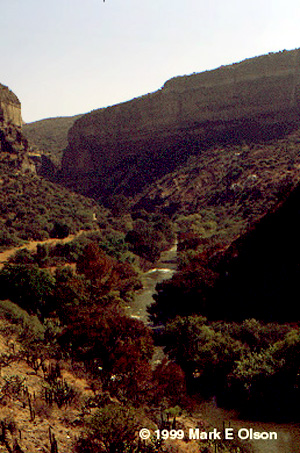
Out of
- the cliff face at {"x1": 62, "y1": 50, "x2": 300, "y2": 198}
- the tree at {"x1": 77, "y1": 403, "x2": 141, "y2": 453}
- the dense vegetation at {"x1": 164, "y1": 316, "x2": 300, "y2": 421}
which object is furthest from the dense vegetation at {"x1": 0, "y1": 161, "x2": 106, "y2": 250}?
the tree at {"x1": 77, "y1": 403, "x2": 141, "y2": 453}

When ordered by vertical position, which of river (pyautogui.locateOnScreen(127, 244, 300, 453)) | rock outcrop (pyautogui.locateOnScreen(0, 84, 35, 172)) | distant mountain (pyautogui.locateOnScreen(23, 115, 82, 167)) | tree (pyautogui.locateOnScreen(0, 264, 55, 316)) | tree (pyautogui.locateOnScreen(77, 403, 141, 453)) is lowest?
river (pyautogui.locateOnScreen(127, 244, 300, 453))

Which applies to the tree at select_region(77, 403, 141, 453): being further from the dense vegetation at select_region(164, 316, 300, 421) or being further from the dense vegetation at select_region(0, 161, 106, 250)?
the dense vegetation at select_region(0, 161, 106, 250)

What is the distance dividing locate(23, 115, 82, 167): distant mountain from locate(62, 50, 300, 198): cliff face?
29.4 feet

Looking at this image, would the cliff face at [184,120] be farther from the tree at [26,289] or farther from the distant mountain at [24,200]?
the tree at [26,289]

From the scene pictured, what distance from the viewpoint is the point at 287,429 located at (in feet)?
41.0

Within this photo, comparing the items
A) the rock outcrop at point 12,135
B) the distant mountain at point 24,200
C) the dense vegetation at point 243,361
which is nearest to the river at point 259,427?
the dense vegetation at point 243,361

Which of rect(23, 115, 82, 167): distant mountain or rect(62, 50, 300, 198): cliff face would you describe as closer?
rect(62, 50, 300, 198): cliff face

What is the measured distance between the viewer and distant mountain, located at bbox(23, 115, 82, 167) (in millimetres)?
102312

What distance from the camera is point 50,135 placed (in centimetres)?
11638

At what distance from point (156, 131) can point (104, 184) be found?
17079mm

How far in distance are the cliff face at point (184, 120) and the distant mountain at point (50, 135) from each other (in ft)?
29.4

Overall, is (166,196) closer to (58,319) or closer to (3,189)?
(3,189)

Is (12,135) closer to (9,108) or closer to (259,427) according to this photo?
(9,108)

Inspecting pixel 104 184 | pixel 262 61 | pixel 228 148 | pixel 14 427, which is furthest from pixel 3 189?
pixel 262 61
